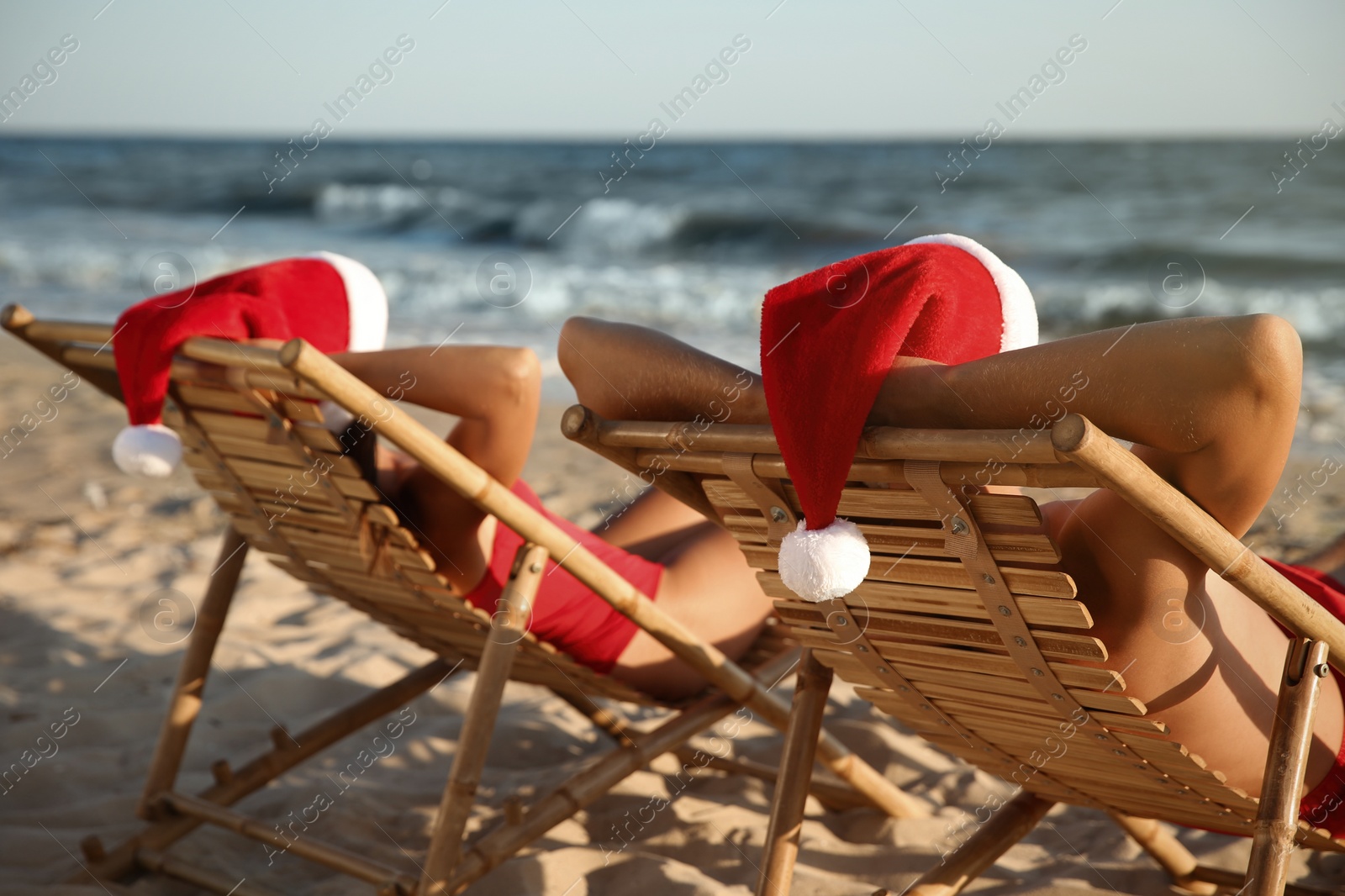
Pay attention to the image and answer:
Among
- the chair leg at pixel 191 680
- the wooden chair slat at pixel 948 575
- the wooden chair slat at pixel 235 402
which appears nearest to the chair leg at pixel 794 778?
the wooden chair slat at pixel 948 575

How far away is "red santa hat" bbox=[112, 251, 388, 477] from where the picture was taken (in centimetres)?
182

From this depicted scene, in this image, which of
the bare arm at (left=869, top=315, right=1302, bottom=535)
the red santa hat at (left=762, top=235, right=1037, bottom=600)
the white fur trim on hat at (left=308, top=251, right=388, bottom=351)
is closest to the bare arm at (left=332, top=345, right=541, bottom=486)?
the white fur trim on hat at (left=308, top=251, right=388, bottom=351)

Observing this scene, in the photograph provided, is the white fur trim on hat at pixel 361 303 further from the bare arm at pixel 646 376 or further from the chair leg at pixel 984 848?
the chair leg at pixel 984 848

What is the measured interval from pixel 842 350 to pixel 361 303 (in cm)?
117

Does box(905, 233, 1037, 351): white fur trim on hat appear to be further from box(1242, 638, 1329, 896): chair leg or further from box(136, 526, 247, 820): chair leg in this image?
box(136, 526, 247, 820): chair leg

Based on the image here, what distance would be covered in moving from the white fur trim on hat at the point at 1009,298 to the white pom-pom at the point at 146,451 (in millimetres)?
1271

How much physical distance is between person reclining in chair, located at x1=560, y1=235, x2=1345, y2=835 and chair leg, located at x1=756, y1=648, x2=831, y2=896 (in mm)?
461

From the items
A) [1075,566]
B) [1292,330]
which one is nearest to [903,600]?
[1075,566]

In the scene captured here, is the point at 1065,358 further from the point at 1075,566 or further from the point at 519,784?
the point at 519,784

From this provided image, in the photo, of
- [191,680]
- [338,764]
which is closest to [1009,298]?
[191,680]

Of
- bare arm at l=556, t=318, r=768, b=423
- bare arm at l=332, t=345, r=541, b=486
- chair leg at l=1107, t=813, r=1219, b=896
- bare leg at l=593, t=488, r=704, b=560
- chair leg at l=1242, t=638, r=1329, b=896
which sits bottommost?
chair leg at l=1242, t=638, r=1329, b=896

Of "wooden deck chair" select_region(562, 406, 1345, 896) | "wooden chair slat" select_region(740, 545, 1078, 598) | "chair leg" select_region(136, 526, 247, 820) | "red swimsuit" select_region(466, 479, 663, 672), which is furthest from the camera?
"chair leg" select_region(136, 526, 247, 820)

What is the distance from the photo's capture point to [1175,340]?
1.03 m

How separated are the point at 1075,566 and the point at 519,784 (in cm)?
157
